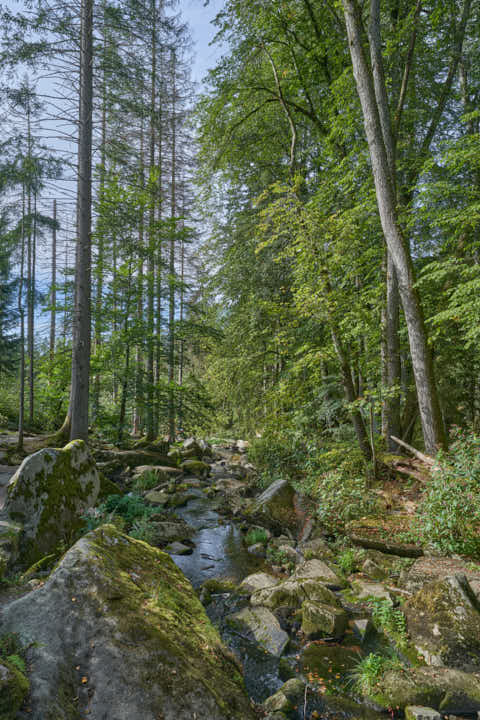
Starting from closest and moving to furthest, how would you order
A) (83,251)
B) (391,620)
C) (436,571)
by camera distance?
(391,620) < (436,571) < (83,251)

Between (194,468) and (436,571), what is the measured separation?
352 inches

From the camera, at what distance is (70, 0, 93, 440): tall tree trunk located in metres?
8.48

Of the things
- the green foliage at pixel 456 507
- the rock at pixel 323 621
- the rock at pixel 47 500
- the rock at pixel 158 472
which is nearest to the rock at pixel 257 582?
the rock at pixel 323 621

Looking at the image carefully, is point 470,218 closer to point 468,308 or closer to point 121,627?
point 468,308

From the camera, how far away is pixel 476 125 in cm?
970

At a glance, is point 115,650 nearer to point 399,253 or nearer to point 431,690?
point 431,690

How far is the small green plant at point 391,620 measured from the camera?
3.51 metres

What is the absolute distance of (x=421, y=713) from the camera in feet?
8.41

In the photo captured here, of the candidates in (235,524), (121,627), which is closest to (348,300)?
(235,524)

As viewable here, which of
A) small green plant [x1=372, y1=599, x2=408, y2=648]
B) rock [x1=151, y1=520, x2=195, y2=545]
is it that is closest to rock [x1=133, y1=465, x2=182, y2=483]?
rock [x1=151, y1=520, x2=195, y2=545]

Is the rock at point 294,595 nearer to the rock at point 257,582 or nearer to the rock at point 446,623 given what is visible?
the rock at point 257,582

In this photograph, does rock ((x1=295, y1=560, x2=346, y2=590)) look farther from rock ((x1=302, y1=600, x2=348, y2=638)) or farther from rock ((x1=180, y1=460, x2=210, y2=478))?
rock ((x1=180, y1=460, x2=210, y2=478))

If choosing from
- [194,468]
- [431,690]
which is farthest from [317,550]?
[194,468]

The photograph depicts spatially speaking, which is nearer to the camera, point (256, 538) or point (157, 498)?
point (256, 538)
